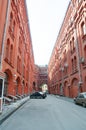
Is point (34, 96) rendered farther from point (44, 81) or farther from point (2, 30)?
point (44, 81)

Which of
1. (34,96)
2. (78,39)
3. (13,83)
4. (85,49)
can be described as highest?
(78,39)

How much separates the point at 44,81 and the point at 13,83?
74802 millimetres

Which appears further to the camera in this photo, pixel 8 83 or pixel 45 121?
pixel 8 83

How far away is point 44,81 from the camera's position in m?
93.6

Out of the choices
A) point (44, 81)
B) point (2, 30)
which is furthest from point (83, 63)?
point (44, 81)

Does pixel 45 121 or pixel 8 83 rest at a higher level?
pixel 8 83

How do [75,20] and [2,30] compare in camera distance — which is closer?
[2,30]

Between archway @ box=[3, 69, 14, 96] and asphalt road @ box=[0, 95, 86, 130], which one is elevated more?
archway @ box=[3, 69, 14, 96]

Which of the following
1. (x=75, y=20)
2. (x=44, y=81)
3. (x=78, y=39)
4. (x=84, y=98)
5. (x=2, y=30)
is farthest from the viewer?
(x=44, y=81)

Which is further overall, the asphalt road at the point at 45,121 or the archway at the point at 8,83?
the archway at the point at 8,83

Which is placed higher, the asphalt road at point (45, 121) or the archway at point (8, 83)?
the archway at point (8, 83)

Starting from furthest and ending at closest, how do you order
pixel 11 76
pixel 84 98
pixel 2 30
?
pixel 11 76 < pixel 84 98 < pixel 2 30

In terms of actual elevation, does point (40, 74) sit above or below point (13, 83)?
above

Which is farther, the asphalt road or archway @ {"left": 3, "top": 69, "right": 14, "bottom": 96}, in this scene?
archway @ {"left": 3, "top": 69, "right": 14, "bottom": 96}
